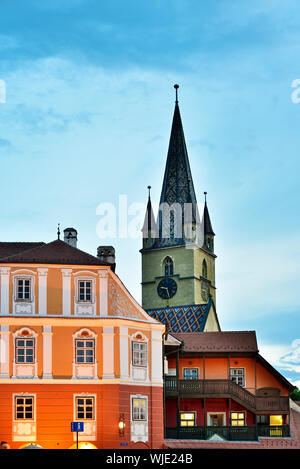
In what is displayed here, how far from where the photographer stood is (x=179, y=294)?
366 ft

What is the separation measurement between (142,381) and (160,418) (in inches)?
84.6

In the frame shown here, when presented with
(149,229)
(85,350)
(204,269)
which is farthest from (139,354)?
(149,229)

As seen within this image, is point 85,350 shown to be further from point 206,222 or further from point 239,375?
point 206,222

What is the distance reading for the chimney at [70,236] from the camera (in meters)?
53.7

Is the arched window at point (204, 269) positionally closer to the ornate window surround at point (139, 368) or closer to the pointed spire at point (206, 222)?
the pointed spire at point (206, 222)

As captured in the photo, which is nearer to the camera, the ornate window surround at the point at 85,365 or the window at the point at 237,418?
the ornate window surround at the point at 85,365

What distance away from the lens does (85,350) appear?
4669 cm

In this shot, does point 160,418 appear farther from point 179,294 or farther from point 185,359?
point 179,294

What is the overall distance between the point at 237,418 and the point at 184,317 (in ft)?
101

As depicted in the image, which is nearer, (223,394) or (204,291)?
(223,394)

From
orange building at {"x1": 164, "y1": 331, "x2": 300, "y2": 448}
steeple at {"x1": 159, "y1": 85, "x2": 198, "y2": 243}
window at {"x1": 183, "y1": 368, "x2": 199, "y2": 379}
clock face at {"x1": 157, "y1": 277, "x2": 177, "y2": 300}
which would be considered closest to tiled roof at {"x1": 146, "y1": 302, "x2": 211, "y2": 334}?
clock face at {"x1": 157, "y1": 277, "x2": 177, "y2": 300}

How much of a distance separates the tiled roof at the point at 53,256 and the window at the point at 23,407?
6.92m

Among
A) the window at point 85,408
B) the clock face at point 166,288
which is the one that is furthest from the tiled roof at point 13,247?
the clock face at point 166,288
